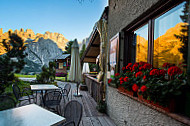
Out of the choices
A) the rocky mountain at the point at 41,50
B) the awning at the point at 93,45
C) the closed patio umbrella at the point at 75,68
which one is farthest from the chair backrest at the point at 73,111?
the rocky mountain at the point at 41,50

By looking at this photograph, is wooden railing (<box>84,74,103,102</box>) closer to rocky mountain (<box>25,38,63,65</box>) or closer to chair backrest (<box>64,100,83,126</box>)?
chair backrest (<box>64,100,83,126</box>)

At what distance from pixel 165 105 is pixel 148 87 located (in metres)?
0.22

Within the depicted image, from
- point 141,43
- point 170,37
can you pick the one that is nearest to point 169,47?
point 170,37

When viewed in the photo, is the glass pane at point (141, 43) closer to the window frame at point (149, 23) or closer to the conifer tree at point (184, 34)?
the window frame at point (149, 23)

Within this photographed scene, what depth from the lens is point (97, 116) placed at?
3.13 meters

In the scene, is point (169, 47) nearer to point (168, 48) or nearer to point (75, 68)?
point (168, 48)

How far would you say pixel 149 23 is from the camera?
1.88 meters

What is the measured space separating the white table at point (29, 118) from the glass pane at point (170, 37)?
4.97 feet

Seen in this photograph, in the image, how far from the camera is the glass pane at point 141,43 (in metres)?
2.01

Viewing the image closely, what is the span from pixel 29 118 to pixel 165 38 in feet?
6.59

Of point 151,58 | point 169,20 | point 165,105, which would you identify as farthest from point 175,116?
point 169,20

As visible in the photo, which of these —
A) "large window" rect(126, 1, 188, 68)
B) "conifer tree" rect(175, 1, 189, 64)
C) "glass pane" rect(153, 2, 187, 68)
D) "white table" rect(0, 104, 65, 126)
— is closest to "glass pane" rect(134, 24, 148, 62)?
"large window" rect(126, 1, 188, 68)

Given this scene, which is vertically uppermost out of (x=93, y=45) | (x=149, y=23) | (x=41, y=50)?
(x=41, y=50)

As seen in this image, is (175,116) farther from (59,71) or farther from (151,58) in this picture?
(59,71)
